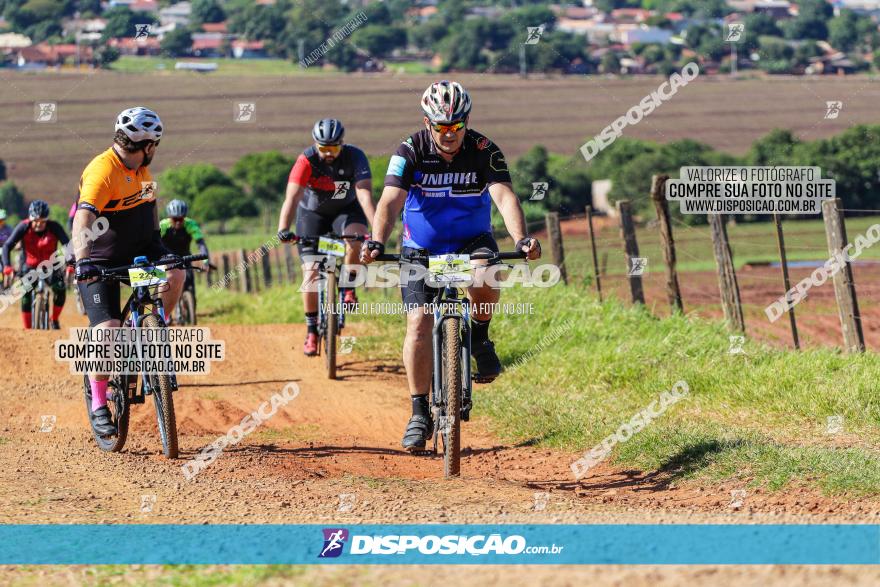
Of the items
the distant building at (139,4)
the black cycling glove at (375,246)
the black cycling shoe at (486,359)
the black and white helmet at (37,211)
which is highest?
the distant building at (139,4)

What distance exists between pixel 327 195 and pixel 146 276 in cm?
422

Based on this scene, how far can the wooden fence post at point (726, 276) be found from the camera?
497 inches

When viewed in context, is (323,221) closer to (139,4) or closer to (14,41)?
(14,41)

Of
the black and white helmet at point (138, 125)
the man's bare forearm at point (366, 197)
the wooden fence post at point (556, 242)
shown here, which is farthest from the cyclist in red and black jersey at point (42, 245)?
the black and white helmet at point (138, 125)

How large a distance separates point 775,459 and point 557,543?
8.95ft

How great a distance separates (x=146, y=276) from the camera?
309 inches

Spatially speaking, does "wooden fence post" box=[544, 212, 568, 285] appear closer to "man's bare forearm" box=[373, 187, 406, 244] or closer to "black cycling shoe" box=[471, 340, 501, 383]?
"black cycling shoe" box=[471, 340, 501, 383]

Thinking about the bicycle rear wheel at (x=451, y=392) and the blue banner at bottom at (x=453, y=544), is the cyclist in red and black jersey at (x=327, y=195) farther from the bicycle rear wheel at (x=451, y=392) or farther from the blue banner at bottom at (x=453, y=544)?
the blue banner at bottom at (x=453, y=544)

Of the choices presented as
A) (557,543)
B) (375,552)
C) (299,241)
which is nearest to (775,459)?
(557,543)

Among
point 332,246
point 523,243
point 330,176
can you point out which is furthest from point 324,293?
point 523,243

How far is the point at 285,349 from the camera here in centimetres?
1323

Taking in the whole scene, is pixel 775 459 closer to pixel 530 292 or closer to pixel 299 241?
pixel 299 241

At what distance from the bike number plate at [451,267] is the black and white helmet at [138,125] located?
7.42 ft

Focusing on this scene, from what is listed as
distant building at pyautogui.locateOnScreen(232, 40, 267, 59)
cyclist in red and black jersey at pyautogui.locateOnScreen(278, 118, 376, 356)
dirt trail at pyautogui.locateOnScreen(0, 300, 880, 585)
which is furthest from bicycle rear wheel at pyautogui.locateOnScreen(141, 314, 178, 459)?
distant building at pyautogui.locateOnScreen(232, 40, 267, 59)
